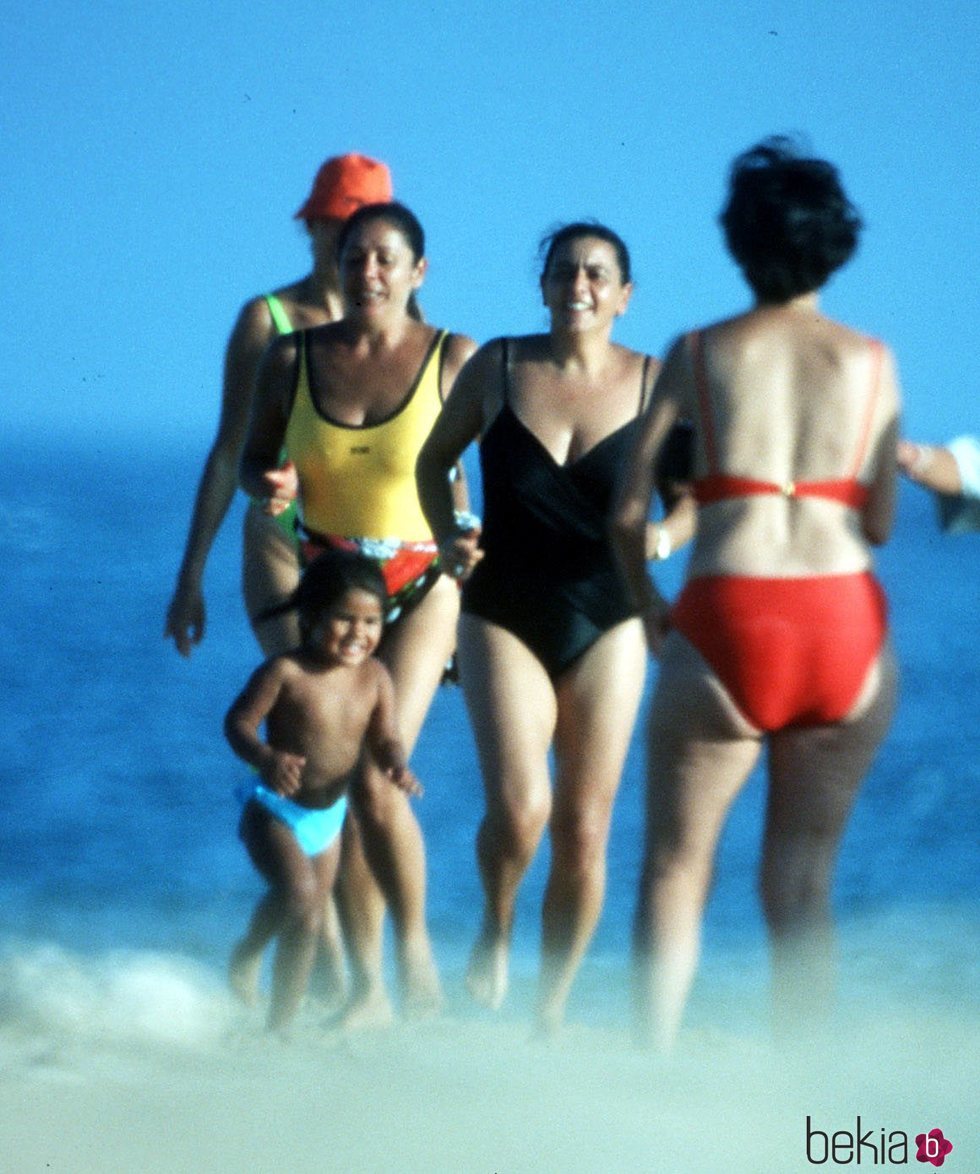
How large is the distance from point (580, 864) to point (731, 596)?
4.67ft

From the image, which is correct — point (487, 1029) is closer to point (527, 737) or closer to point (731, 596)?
point (527, 737)

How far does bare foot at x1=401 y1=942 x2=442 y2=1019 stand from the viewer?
17.2 feet

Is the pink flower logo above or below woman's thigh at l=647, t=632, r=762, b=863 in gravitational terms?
below

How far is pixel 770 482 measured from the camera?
380 centimetres

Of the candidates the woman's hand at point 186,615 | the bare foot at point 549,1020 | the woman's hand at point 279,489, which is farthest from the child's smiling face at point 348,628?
the bare foot at point 549,1020

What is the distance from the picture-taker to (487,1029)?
5.04 meters

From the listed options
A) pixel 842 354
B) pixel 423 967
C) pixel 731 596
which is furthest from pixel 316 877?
pixel 842 354

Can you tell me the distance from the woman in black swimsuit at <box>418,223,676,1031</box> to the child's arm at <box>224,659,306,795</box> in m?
0.46

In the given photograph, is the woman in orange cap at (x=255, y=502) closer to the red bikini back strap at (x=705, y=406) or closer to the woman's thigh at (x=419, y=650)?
the woman's thigh at (x=419, y=650)

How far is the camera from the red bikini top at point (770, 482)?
3.80 meters

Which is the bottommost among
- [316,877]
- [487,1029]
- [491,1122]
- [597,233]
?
[491,1122]

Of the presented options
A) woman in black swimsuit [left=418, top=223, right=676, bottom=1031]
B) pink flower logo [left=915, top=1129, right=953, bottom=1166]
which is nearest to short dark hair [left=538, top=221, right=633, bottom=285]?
woman in black swimsuit [left=418, top=223, right=676, bottom=1031]

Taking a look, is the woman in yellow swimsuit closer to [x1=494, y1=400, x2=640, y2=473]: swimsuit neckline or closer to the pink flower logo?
[x1=494, y1=400, x2=640, y2=473]: swimsuit neckline

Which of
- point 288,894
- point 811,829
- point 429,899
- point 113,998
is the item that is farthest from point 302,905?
point 429,899
